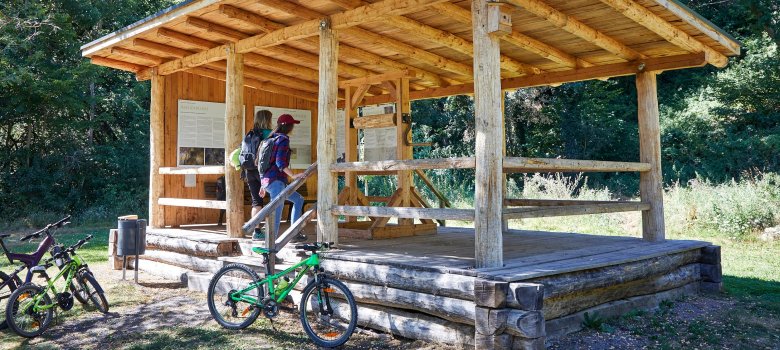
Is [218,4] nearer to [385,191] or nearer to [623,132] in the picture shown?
[385,191]

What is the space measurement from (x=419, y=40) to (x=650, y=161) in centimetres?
354

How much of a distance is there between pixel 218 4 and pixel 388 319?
3.96 meters

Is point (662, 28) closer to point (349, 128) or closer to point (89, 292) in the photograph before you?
point (349, 128)

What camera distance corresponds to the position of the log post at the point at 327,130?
7184mm

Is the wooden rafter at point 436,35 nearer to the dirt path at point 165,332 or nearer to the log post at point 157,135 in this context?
the dirt path at point 165,332

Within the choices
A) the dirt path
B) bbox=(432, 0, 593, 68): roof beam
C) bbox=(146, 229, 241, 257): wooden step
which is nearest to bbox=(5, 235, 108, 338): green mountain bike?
the dirt path

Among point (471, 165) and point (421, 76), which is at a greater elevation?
point (421, 76)

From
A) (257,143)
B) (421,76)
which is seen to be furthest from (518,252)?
(421,76)

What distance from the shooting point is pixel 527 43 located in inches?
319

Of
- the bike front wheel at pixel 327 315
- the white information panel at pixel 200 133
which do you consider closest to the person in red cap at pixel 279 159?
the bike front wheel at pixel 327 315

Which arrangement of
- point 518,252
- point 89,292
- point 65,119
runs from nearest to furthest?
point 89,292
point 518,252
point 65,119

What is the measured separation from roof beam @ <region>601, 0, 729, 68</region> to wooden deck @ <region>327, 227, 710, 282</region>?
98.4 inches

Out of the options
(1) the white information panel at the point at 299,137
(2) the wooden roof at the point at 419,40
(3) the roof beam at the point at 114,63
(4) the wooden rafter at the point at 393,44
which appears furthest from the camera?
(1) the white information panel at the point at 299,137

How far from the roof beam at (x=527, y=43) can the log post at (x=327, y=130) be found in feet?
4.28
